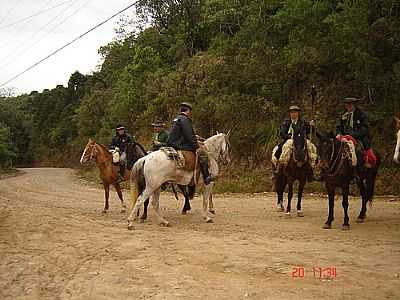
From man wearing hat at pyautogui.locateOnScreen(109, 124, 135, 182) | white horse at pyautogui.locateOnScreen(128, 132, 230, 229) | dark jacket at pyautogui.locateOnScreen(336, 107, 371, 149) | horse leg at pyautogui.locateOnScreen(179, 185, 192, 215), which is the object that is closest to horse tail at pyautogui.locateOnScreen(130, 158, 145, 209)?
white horse at pyautogui.locateOnScreen(128, 132, 230, 229)

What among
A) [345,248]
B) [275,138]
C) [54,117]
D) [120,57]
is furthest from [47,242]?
[54,117]

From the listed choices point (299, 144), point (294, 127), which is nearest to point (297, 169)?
point (299, 144)

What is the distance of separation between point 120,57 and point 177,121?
34938 millimetres

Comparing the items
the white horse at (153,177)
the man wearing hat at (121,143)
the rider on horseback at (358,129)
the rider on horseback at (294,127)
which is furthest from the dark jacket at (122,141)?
the rider on horseback at (358,129)

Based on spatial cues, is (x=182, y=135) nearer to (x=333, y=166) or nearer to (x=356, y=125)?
(x=333, y=166)

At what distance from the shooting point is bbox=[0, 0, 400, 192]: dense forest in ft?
63.9

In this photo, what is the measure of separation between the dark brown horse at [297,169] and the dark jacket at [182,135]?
252cm

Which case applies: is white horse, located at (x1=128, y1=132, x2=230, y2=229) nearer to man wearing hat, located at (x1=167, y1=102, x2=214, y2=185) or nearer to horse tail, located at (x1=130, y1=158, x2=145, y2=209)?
horse tail, located at (x1=130, y1=158, x2=145, y2=209)

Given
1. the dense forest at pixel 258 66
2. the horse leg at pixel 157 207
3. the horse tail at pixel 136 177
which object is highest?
the dense forest at pixel 258 66

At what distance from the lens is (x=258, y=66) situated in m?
23.6

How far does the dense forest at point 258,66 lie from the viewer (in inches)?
766

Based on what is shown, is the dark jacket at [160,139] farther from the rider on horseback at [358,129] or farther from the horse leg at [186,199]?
the rider on horseback at [358,129]
